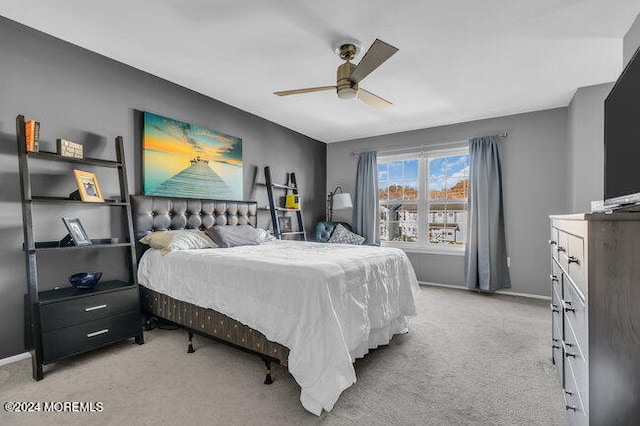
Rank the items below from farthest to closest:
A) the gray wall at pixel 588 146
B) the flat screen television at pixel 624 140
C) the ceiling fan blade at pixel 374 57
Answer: the gray wall at pixel 588 146, the ceiling fan blade at pixel 374 57, the flat screen television at pixel 624 140

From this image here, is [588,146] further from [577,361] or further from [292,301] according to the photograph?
[292,301]

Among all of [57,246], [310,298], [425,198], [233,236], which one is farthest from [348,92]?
[425,198]

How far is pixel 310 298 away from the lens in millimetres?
1766

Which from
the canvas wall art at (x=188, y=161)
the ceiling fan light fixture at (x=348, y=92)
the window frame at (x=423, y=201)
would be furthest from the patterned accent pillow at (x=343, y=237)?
the ceiling fan light fixture at (x=348, y=92)

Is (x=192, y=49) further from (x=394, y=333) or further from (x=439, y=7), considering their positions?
(x=394, y=333)

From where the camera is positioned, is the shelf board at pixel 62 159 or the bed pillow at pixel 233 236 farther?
the bed pillow at pixel 233 236

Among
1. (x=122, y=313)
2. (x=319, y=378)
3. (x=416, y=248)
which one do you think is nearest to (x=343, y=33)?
(x=319, y=378)

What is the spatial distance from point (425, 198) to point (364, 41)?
125 inches

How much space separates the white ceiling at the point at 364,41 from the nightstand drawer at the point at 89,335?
2286mm

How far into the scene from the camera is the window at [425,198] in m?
4.84

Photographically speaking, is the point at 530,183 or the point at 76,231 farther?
the point at 530,183

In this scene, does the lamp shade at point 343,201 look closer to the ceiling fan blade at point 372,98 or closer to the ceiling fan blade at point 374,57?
the ceiling fan blade at point 372,98

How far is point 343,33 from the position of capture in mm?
2379

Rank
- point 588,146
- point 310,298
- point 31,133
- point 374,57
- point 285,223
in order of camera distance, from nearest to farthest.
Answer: point 310,298, point 374,57, point 31,133, point 588,146, point 285,223
